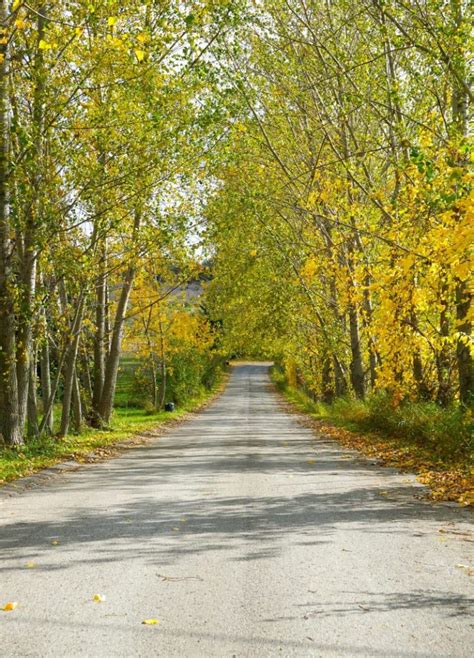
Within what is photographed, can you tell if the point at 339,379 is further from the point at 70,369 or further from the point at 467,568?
the point at 467,568

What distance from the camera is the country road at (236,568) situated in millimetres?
4164

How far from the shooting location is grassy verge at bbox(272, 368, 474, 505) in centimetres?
1041

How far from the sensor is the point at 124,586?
5.16 metres

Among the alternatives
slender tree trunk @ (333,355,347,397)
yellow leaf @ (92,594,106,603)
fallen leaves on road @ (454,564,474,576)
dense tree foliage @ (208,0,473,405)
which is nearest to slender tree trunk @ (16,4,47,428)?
dense tree foliage @ (208,0,473,405)

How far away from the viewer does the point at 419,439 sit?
48.7 feet

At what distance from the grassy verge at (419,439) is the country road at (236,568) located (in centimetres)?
77

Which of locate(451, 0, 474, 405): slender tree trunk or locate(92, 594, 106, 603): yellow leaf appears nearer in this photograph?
locate(92, 594, 106, 603): yellow leaf

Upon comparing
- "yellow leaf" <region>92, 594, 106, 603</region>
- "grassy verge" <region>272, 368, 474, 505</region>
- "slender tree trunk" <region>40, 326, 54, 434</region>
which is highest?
"slender tree trunk" <region>40, 326, 54, 434</region>

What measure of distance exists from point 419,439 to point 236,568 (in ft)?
32.4

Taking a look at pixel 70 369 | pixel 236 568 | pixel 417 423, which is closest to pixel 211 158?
pixel 70 369

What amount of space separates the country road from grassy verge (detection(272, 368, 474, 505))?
772 mm

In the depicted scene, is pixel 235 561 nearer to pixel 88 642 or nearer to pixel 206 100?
pixel 88 642

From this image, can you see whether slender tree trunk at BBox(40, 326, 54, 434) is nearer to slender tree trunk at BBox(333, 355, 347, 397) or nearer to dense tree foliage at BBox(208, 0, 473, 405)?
dense tree foliage at BBox(208, 0, 473, 405)

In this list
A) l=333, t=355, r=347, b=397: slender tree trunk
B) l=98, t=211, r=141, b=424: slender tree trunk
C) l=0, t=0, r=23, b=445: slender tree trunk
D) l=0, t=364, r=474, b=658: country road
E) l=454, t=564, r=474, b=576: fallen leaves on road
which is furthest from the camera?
l=333, t=355, r=347, b=397: slender tree trunk
